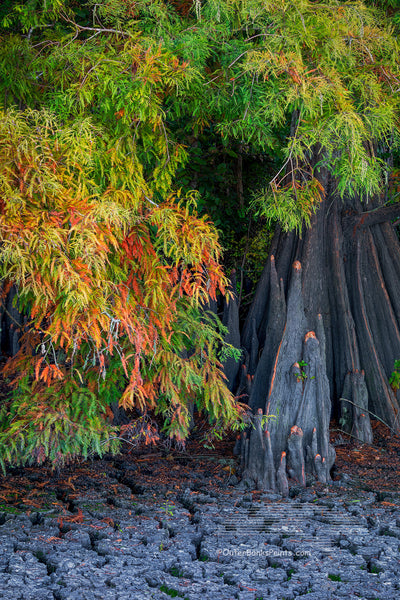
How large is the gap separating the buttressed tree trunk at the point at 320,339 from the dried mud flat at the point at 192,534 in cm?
42

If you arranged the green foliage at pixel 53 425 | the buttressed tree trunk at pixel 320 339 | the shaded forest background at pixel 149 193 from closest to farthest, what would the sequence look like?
1. the shaded forest background at pixel 149 193
2. the green foliage at pixel 53 425
3. the buttressed tree trunk at pixel 320 339

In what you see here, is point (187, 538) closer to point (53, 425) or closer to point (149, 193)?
point (53, 425)

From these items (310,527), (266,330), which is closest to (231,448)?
(266,330)

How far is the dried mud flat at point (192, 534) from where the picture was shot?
3.44 meters

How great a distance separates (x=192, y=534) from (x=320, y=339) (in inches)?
105

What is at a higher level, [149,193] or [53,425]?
[149,193]

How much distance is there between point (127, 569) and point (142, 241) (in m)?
2.19

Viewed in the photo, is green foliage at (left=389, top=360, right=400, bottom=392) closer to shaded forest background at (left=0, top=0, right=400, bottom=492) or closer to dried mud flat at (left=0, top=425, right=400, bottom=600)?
dried mud flat at (left=0, top=425, right=400, bottom=600)

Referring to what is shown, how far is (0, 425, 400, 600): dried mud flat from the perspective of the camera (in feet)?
11.3

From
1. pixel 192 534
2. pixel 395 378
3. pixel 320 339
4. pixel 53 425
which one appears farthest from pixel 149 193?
pixel 395 378

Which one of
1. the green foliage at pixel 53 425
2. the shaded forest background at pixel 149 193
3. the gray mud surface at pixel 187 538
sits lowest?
the gray mud surface at pixel 187 538

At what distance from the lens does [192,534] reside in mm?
4199

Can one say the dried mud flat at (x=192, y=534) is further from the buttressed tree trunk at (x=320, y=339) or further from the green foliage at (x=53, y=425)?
the green foliage at (x=53, y=425)

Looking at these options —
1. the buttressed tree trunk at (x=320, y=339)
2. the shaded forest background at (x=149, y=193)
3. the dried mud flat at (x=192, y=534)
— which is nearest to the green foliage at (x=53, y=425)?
the shaded forest background at (x=149, y=193)
